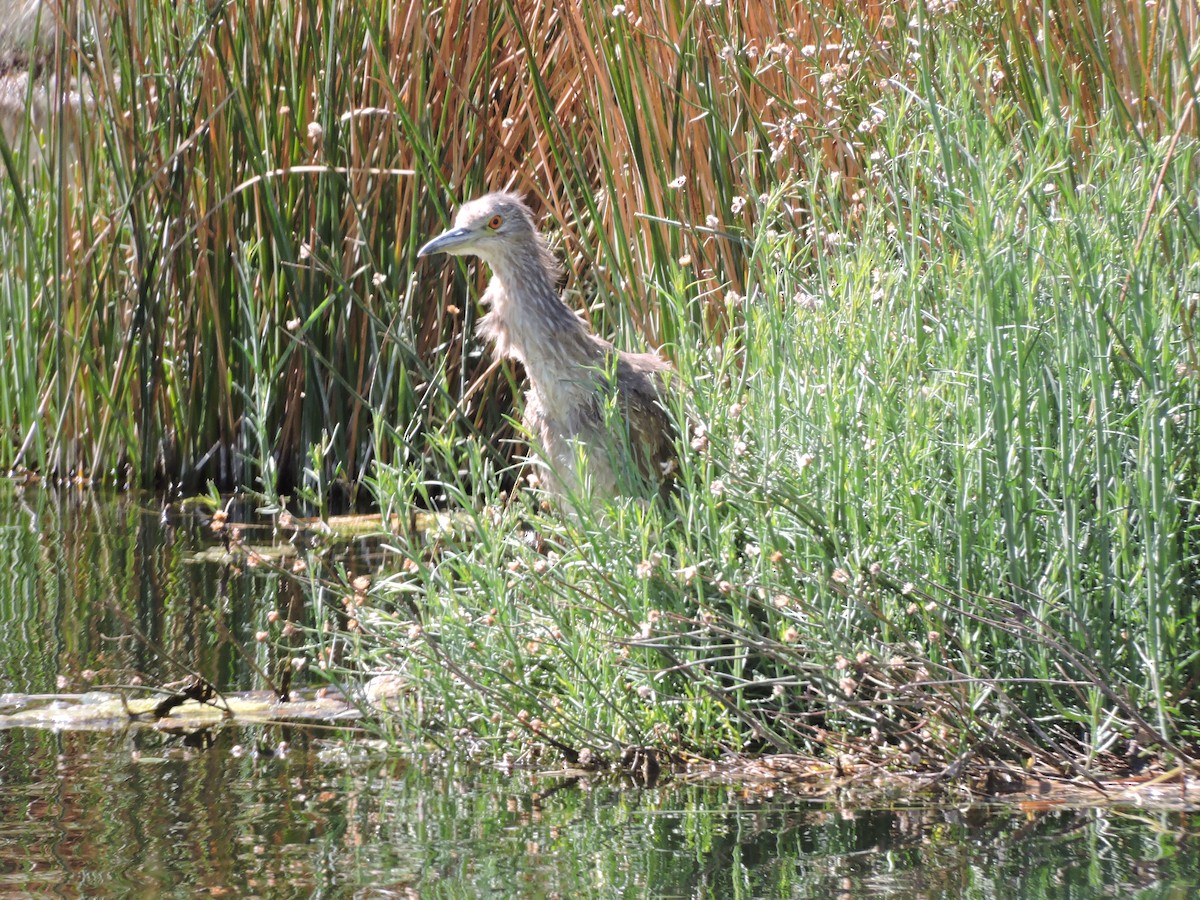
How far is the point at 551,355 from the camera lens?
14.9 ft

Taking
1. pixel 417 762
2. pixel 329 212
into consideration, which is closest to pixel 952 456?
pixel 417 762

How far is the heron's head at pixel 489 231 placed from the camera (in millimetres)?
4594

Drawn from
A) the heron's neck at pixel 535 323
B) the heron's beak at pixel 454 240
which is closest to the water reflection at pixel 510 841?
the heron's neck at pixel 535 323

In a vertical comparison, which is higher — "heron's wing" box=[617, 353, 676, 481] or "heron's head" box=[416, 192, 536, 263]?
"heron's head" box=[416, 192, 536, 263]

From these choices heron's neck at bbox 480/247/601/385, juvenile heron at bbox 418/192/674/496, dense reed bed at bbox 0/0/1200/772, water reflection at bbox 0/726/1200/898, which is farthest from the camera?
heron's neck at bbox 480/247/601/385

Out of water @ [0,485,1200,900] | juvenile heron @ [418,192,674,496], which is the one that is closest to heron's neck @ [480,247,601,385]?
juvenile heron @ [418,192,674,496]

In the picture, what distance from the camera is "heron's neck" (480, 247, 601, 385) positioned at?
4.55 m

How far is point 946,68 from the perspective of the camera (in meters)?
3.25

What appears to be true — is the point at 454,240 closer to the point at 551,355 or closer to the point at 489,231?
the point at 489,231

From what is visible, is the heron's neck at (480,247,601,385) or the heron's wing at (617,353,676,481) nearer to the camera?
the heron's wing at (617,353,676,481)

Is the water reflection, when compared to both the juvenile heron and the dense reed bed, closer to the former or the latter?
the dense reed bed

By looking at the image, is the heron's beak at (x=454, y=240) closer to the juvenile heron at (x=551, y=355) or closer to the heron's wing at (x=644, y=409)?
the juvenile heron at (x=551, y=355)

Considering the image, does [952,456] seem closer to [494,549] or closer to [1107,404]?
[1107,404]

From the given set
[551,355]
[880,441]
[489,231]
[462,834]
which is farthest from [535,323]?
[462,834]
